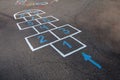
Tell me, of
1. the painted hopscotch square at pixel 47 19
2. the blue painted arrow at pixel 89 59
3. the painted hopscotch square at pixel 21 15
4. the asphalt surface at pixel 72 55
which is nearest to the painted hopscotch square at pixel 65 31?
the asphalt surface at pixel 72 55

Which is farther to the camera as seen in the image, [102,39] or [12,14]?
[12,14]

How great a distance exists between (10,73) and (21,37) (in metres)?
2.54

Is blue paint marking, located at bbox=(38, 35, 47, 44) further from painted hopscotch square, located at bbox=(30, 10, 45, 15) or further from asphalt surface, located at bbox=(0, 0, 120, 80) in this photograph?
painted hopscotch square, located at bbox=(30, 10, 45, 15)

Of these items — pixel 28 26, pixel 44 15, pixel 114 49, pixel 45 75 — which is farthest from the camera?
pixel 44 15

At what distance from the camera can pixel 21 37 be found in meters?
6.96

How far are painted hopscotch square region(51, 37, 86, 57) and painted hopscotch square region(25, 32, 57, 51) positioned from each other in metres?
0.43

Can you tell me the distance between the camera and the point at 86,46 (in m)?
6.00

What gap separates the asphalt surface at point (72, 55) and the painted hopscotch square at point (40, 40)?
0.26 m

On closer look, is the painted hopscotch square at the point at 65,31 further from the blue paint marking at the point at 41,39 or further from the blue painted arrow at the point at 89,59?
the blue painted arrow at the point at 89,59

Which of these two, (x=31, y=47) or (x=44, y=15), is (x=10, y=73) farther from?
(x=44, y=15)

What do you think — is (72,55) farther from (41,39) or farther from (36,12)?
(36,12)

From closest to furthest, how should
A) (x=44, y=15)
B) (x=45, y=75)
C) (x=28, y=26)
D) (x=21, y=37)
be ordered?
(x=45, y=75), (x=21, y=37), (x=28, y=26), (x=44, y=15)

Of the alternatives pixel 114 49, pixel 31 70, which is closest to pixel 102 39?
pixel 114 49

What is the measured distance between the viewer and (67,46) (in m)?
6.07
